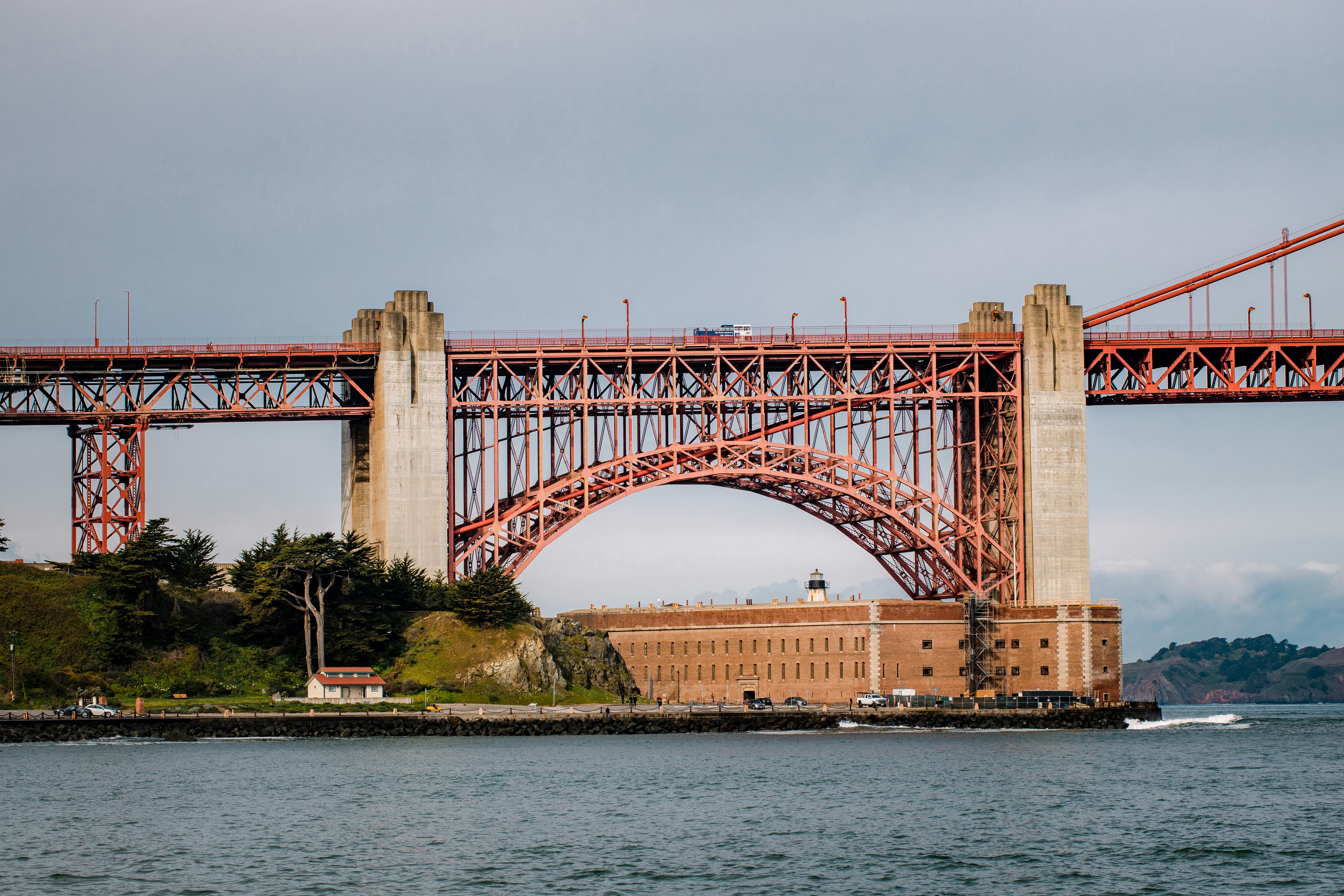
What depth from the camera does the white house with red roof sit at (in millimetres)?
114188

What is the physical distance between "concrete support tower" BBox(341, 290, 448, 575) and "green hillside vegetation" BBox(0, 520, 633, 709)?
2493mm

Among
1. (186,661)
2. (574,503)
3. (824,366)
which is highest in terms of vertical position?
(824,366)

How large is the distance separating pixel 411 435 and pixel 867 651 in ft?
120

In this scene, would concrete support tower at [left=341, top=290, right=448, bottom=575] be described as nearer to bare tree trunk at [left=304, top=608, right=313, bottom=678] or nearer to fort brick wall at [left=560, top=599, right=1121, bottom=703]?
bare tree trunk at [left=304, top=608, right=313, bottom=678]

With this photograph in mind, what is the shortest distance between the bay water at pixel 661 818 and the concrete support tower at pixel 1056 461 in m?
19.8

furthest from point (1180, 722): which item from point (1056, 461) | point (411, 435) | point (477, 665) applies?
point (411, 435)

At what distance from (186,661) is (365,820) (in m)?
46.0

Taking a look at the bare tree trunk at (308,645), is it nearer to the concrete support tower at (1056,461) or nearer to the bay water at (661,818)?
the bay water at (661,818)

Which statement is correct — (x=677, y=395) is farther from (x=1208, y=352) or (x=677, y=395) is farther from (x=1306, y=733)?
(x=1306, y=733)

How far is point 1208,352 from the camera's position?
13012 centimetres

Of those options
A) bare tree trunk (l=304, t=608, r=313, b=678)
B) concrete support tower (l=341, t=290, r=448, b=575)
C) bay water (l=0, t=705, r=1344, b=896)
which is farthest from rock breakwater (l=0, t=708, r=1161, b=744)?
concrete support tower (l=341, t=290, r=448, b=575)

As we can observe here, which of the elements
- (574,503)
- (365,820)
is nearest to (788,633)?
(574,503)

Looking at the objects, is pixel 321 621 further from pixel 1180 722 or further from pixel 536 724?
pixel 1180 722

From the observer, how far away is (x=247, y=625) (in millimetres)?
118438
